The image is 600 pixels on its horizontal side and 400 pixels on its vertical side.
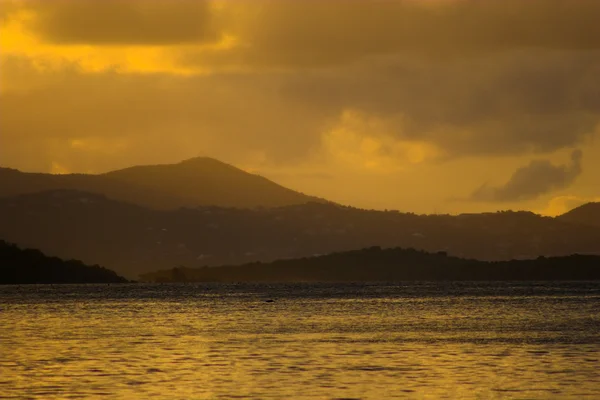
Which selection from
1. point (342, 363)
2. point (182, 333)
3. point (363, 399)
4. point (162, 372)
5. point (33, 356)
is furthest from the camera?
point (182, 333)

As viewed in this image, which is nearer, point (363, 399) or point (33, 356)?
point (363, 399)

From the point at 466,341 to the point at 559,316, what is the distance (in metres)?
50.0

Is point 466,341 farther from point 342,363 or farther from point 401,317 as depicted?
point 401,317

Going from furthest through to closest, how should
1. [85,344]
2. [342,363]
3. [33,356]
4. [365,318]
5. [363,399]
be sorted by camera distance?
[365,318] < [85,344] < [33,356] < [342,363] < [363,399]

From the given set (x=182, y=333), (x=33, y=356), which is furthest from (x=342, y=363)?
(x=182, y=333)

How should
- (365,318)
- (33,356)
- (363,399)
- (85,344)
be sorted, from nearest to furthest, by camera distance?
(363,399)
(33,356)
(85,344)
(365,318)

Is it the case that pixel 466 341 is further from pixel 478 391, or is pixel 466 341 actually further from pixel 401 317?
pixel 401 317

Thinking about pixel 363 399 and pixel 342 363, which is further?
pixel 342 363

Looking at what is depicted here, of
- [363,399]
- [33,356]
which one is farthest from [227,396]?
Answer: [33,356]

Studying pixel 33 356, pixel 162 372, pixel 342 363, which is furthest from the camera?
pixel 33 356

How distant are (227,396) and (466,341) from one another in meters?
41.3

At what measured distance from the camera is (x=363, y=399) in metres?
Answer: 58.0

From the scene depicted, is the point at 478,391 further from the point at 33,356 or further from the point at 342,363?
the point at 33,356

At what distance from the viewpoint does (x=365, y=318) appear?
141 meters
